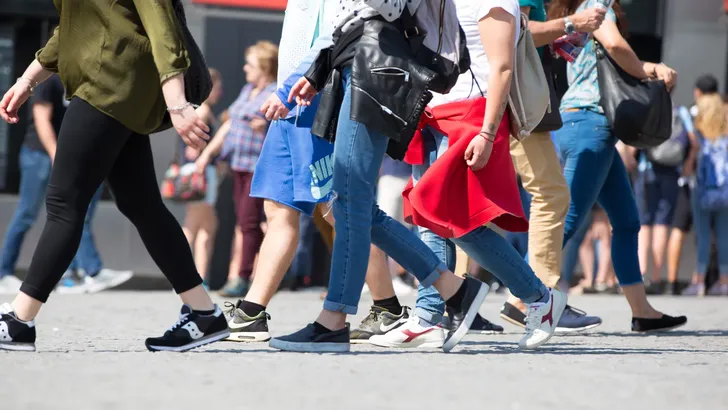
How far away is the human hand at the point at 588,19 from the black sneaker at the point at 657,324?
5.02ft

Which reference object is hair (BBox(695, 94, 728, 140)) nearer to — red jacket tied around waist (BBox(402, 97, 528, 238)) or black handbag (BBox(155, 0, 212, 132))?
red jacket tied around waist (BBox(402, 97, 528, 238))

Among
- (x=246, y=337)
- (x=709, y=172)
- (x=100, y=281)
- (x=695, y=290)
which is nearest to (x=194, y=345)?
(x=246, y=337)

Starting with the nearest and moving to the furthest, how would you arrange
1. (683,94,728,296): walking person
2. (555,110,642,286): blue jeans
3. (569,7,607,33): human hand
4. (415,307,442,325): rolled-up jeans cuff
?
(415,307,442,325): rolled-up jeans cuff < (569,7,607,33): human hand < (555,110,642,286): blue jeans < (683,94,728,296): walking person

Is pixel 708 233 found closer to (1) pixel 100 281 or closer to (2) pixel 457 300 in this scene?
(1) pixel 100 281

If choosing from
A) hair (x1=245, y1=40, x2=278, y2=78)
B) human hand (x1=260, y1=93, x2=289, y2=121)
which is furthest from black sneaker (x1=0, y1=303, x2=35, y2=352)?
hair (x1=245, y1=40, x2=278, y2=78)

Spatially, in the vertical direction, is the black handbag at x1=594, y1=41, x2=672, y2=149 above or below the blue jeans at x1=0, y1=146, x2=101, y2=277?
above

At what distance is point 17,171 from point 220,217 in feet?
6.03

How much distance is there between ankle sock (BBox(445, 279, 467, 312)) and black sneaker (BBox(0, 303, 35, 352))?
1.55 meters

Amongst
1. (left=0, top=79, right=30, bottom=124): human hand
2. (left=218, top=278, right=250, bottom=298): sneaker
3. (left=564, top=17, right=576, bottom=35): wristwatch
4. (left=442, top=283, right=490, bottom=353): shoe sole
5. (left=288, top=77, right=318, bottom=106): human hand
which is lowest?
(left=218, top=278, right=250, bottom=298): sneaker

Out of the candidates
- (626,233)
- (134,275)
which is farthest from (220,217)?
(626,233)

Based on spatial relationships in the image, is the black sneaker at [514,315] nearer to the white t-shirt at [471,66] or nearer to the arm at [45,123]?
the white t-shirt at [471,66]

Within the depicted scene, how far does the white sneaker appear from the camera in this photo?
29.5 ft

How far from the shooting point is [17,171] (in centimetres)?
1116

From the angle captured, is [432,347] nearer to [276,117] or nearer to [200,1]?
[276,117]
